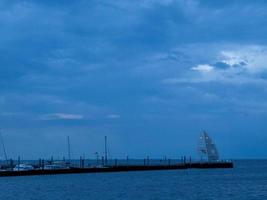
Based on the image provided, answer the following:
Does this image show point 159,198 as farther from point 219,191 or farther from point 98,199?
point 219,191

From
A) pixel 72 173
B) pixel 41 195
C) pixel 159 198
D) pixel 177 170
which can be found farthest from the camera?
pixel 177 170

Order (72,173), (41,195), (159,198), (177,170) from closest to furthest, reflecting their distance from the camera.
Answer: (159,198) < (41,195) < (72,173) < (177,170)

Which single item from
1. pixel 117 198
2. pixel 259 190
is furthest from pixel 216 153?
pixel 117 198

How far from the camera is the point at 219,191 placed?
263ft

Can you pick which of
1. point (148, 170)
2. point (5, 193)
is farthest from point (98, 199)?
point (148, 170)

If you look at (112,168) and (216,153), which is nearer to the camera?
(112,168)

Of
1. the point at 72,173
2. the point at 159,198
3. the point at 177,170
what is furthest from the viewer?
the point at 177,170

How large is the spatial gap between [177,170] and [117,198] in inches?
3577

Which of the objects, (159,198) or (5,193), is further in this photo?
(5,193)

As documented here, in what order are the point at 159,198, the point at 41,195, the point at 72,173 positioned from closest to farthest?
the point at 159,198 → the point at 41,195 → the point at 72,173

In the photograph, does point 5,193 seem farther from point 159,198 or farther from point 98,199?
point 159,198

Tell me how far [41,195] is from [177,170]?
283ft

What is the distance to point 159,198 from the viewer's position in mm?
70250

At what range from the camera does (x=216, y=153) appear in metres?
168
